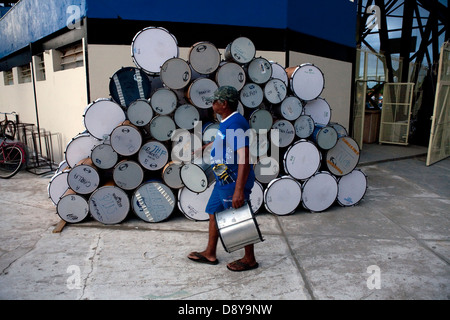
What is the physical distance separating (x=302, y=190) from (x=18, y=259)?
3.75m

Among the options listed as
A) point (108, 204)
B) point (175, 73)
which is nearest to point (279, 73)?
point (175, 73)

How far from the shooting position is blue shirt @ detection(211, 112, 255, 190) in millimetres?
2977

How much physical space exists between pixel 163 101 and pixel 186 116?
0.38 meters

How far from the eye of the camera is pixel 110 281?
10.2 feet

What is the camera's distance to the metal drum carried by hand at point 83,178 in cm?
446

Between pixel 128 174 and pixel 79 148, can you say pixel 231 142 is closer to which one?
pixel 128 174

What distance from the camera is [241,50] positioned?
190 inches

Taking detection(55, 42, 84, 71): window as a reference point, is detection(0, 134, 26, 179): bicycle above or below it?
below

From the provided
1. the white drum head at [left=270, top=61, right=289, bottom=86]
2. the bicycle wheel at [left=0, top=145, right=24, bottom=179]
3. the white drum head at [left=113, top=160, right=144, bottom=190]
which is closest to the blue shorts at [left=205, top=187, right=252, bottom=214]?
the white drum head at [left=113, top=160, right=144, bottom=190]

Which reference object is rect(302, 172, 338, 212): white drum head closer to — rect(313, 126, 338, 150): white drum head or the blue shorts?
rect(313, 126, 338, 150): white drum head

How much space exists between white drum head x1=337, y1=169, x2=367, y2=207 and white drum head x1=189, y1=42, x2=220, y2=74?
269cm

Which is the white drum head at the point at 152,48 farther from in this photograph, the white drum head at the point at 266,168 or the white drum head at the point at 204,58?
the white drum head at the point at 266,168
